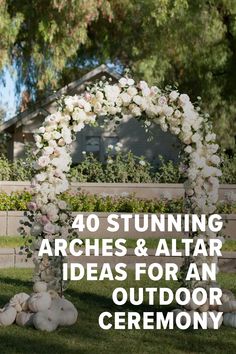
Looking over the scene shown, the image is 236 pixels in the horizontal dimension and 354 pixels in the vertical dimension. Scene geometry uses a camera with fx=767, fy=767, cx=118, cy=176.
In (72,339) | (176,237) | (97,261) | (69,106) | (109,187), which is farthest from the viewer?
(109,187)

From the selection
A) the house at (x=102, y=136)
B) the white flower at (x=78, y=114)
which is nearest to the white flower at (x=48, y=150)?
the white flower at (x=78, y=114)

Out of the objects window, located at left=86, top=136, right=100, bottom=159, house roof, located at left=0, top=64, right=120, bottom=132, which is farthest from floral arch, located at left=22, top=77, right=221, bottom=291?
window, located at left=86, top=136, right=100, bottom=159

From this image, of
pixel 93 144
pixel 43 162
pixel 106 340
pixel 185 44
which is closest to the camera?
pixel 106 340

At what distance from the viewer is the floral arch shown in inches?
352

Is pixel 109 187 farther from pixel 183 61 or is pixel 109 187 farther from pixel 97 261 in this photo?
pixel 183 61

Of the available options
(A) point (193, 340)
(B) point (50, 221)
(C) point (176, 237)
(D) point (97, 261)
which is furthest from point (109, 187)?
(A) point (193, 340)

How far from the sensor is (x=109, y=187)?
18.6m

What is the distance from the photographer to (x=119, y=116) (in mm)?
9102

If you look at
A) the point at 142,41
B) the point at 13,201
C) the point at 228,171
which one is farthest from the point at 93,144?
the point at 13,201

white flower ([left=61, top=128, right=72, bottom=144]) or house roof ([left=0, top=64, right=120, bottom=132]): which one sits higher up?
house roof ([left=0, top=64, right=120, bottom=132])

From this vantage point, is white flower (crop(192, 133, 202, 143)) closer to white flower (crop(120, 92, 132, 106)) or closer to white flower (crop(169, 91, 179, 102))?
white flower (crop(169, 91, 179, 102))

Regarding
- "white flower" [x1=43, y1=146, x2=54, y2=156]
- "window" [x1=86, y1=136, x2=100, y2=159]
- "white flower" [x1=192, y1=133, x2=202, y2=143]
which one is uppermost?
"window" [x1=86, y1=136, x2=100, y2=159]

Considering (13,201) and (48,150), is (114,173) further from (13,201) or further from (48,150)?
(48,150)

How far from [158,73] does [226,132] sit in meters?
3.43
